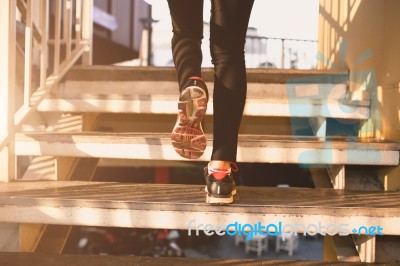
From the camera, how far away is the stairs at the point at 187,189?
40.6 inches

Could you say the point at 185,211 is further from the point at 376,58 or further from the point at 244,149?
the point at 376,58

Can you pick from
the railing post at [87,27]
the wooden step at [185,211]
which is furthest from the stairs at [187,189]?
the railing post at [87,27]

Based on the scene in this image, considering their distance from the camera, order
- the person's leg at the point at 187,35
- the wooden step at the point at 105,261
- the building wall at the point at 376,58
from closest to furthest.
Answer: the wooden step at the point at 105,261 < the person's leg at the point at 187,35 < the building wall at the point at 376,58

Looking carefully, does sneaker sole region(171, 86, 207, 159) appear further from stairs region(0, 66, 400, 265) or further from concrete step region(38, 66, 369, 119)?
concrete step region(38, 66, 369, 119)

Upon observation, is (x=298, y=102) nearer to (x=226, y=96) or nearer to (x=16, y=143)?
(x=226, y=96)

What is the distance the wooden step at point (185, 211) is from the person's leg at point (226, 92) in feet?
0.19

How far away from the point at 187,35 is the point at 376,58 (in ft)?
3.00

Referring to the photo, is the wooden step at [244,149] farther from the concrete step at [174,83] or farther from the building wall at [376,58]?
the concrete step at [174,83]

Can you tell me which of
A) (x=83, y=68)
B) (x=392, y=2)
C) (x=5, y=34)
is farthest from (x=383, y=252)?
(x=83, y=68)

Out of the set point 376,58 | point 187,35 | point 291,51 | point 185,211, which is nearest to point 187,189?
point 185,211

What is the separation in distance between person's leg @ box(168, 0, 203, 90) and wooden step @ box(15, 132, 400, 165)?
1.00ft

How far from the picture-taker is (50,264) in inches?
39.1

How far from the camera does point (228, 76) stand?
Result: 1060mm

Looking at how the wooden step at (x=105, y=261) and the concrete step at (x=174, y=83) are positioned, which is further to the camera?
the concrete step at (x=174, y=83)
